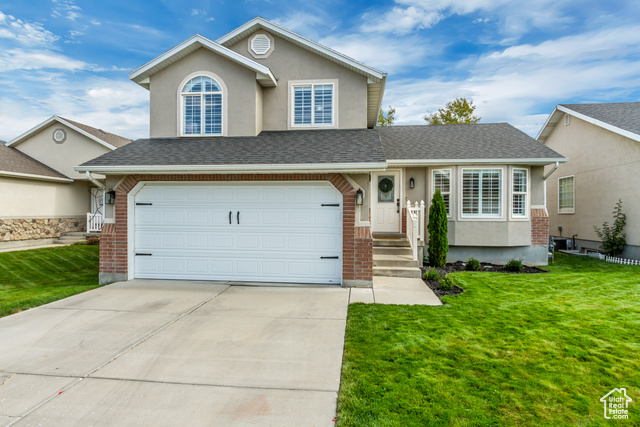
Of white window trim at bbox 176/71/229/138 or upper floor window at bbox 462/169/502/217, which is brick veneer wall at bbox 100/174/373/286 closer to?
white window trim at bbox 176/71/229/138

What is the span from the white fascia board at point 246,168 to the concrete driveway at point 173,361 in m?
2.71

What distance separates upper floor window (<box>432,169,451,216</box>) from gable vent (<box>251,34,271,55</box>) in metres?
6.44

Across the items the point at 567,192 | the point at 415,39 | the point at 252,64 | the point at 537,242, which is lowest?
the point at 537,242

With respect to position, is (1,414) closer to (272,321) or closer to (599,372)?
(272,321)

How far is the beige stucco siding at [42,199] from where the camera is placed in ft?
47.8

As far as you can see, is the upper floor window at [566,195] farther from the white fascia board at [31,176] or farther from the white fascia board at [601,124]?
the white fascia board at [31,176]

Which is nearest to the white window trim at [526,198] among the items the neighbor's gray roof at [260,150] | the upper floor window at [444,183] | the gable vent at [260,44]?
the upper floor window at [444,183]

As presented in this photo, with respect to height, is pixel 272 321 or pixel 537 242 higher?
pixel 537 242

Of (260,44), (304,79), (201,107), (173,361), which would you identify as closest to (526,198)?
(304,79)

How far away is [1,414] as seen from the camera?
2990 millimetres

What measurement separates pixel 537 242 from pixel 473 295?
220 inches

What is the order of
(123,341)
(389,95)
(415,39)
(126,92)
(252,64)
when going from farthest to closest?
1. (389,95)
2. (126,92)
3. (415,39)
4. (252,64)
5. (123,341)

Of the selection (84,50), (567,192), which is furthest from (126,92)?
(567,192)

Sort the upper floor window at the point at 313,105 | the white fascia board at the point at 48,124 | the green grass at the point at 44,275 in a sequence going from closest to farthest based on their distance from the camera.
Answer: the green grass at the point at 44,275 → the upper floor window at the point at 313,105 → the white fascia board at the point at 48,124
